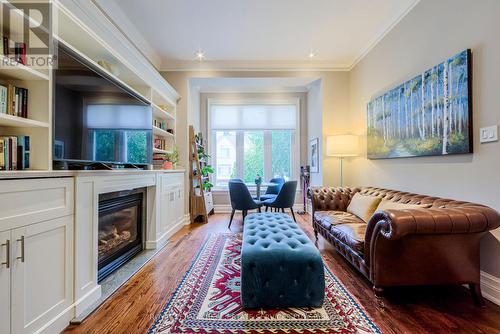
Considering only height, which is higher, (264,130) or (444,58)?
(444,58)

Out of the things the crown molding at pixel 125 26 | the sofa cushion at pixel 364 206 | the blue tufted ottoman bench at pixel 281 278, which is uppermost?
the crown molding at pixel 125 26

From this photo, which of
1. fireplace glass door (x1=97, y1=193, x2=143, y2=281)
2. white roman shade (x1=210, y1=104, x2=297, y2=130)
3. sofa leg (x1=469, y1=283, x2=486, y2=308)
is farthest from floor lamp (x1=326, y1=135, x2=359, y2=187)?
fireplace glass door (x1=97, y1=193, x2=143, y2=281)

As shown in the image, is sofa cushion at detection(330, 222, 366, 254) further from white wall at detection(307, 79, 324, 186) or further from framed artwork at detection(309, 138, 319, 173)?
framed artwork at detection(309, 138, 319, 173)

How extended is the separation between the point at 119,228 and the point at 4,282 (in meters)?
1.39

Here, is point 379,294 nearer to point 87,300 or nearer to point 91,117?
point 87,300

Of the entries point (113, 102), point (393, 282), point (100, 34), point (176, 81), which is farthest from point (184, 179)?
point (393, 282)

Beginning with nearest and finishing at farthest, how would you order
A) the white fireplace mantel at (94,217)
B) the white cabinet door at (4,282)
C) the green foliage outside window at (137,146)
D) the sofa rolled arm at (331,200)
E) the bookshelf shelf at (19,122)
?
the white cabinet door at (4,282), the bookshelf shelf at (19,122), the white fireplace mantel at (94,217), the green foliage outside window at (137,146), the sofa rolled arm at (331,200)

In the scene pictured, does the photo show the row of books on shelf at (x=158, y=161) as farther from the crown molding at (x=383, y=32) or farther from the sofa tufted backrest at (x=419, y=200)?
the crown molding at (x=383, y=32)

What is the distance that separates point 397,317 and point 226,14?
142 inches

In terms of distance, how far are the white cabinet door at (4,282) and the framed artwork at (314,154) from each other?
176 inches

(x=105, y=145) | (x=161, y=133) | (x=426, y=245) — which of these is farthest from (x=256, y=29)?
(x=426, y=245)

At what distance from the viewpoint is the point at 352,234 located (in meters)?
2.19

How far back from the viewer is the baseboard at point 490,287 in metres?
1.79

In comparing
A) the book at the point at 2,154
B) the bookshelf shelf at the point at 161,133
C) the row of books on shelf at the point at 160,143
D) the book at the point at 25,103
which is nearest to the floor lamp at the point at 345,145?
the bookshelf shelf at the point at 161,133
